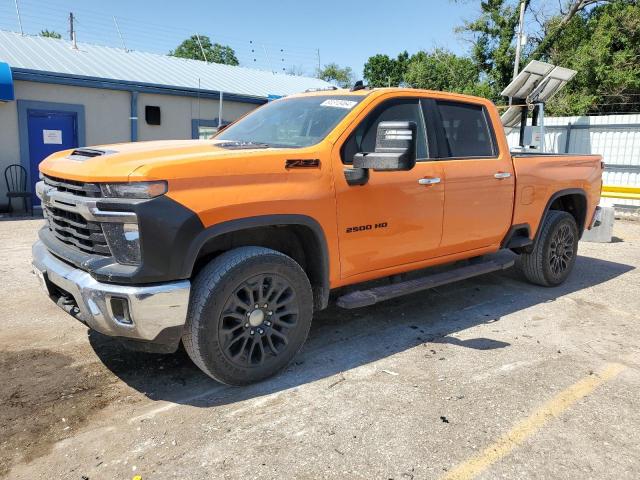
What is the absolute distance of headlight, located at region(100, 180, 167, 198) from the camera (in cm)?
298

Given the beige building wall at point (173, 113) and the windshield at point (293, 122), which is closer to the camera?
the windshield at point (293, 122)

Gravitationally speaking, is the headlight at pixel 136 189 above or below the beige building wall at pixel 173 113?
below

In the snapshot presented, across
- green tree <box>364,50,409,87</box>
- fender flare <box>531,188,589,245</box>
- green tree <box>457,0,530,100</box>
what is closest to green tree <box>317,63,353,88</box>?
green tree <box>364,50,409,87</box>

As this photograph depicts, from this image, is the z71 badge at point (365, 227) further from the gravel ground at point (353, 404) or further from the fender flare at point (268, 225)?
the gravel ground at point (353, 404)

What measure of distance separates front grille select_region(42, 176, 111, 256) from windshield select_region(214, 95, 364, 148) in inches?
50.2

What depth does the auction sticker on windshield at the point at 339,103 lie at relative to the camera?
4159 millimetres

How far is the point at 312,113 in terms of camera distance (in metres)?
4.34

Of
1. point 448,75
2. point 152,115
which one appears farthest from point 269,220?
point 448,75

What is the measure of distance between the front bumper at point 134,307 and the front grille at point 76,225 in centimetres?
19

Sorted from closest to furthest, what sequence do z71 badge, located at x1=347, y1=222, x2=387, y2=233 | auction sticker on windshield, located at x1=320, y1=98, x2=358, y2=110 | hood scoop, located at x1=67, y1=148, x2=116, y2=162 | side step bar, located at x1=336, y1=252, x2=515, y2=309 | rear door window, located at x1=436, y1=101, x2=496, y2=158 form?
hood scoop, located at x1=67, y1=148, x2=116, y2=162, z71 badge, located at x1=347, y1=222, x2=387, y2=233, side step bar, located at x1=336, y1=252, x2=515, y2=309, auction sticker on windshield, located at x1=320, y1=98, x2=358, y2=110, rear door window, located at x1=436, y1=101, x2=496, y2=158

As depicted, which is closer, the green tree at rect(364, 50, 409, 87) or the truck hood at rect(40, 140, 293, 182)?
the truck hood at rect(40, 140, 293, 182)

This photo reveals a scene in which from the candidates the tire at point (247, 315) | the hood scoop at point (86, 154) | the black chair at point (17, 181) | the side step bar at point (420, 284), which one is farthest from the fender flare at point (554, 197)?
the black chair at point (17, 181)

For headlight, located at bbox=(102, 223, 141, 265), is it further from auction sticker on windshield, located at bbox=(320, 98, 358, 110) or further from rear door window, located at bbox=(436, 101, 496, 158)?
rear door window, located at bbox=(436, 101, 496, 158)

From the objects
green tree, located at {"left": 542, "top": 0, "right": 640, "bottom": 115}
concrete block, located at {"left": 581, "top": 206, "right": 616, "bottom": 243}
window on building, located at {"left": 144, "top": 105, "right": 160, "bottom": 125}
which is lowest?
concrete block, located at {"left": 581, "top": 206, "right": 616, "bottom": 243}
